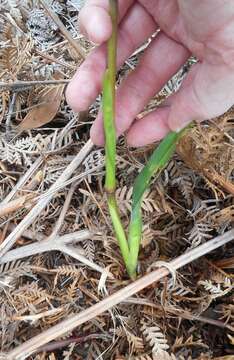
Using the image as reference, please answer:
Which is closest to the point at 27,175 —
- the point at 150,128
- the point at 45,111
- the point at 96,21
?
the point at 45,111

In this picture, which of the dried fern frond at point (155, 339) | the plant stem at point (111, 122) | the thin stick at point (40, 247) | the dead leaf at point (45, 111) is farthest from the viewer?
the dead leaf at point (45, 111)

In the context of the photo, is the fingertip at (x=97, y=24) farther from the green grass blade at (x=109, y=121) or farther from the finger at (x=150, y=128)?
the finger at (x=150, y=128)

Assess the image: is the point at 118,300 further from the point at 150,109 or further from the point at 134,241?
the point at 150,109

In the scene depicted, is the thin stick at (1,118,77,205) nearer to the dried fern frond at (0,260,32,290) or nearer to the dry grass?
the dry grass

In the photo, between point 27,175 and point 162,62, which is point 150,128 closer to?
point 162,62

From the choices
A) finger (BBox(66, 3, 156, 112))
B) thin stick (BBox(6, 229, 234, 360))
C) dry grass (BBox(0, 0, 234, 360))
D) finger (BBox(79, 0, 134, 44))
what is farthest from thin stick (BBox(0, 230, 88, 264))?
finger (BBox(79, 0, 134, 44))

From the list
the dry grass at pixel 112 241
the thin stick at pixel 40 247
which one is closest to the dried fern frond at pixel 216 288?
the dry grass at pixel 112 241
